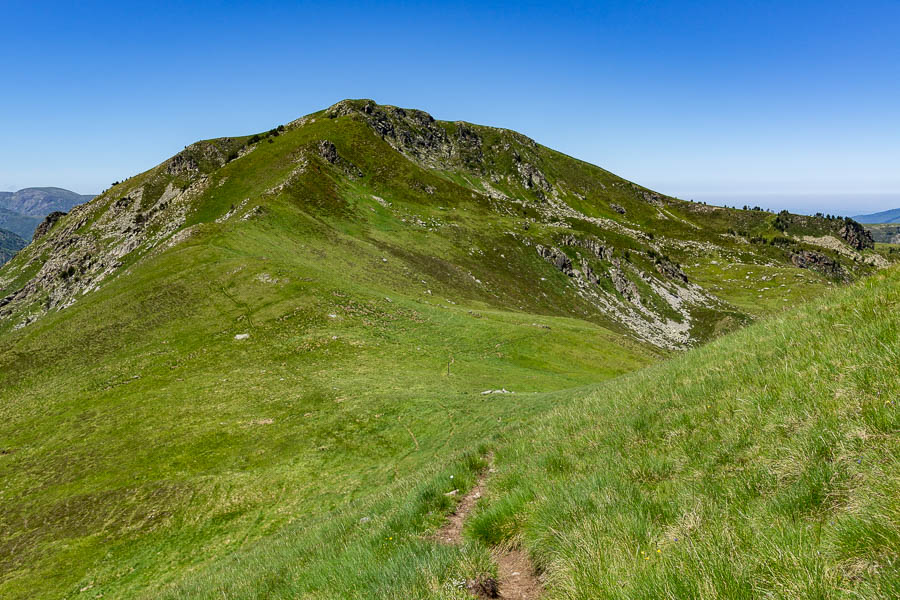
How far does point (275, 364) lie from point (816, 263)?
781ft

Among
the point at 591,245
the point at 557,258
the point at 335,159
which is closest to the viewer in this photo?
the point at 557,258

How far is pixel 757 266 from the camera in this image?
150000 mm

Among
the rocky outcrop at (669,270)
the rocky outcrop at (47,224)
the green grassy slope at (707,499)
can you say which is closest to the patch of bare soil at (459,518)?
the green grassy slope at (707,499)

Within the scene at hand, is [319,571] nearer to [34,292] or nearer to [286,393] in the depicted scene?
[286,393]

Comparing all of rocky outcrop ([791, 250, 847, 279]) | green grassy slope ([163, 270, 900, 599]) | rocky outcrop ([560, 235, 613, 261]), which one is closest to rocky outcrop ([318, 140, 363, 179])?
rocky outcrop ([560, 235, 613, 261])

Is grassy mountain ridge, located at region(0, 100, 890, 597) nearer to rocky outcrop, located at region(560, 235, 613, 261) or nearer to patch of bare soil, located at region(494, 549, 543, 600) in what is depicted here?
patch of bare soil, located at region(494, 549, 543, 600)

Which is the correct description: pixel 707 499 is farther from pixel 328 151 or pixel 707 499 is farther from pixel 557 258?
pixel 328 151

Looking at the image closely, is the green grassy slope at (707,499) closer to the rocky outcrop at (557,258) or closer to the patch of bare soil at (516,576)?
the patch of bare soil at (516,576)

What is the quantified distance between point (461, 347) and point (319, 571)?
37.2 m

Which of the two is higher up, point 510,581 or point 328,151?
point 328,151

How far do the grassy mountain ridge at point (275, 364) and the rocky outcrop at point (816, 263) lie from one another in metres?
123

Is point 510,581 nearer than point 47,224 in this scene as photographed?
Yes

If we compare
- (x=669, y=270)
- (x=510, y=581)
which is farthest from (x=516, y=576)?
(x=669, y=270)

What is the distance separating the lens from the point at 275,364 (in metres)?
35.9
